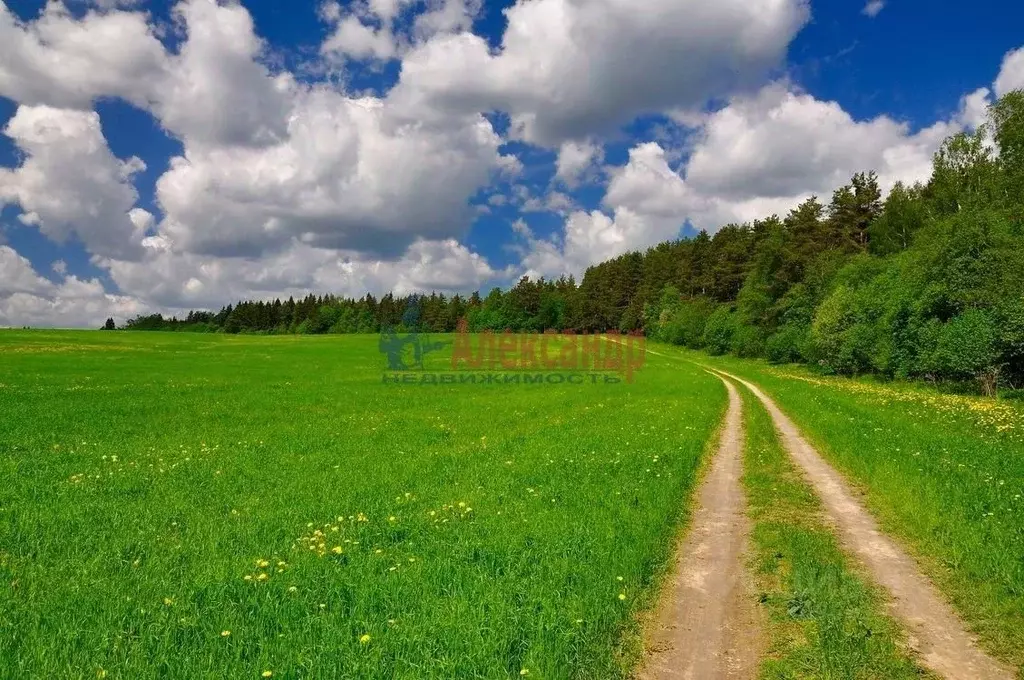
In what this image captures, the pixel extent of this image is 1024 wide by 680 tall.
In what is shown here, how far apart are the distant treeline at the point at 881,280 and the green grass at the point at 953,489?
53.7ft

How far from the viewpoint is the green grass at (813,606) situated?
19.6 feet

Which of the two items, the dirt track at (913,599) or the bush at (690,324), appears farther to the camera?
the bush at (690,324)

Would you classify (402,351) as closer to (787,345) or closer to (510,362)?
(510,362)

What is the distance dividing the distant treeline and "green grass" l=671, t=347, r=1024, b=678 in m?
16.4

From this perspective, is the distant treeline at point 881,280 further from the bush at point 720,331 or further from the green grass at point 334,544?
the green grass at point 334,544

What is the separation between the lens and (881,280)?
55719 millimetres

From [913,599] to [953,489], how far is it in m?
6.03

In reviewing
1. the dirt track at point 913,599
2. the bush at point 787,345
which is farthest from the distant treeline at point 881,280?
the dirt track at point 913,599

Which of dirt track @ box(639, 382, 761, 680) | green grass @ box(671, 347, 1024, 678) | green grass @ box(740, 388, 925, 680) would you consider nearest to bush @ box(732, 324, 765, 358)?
green grass @ box(671, 347, 1024, 678)

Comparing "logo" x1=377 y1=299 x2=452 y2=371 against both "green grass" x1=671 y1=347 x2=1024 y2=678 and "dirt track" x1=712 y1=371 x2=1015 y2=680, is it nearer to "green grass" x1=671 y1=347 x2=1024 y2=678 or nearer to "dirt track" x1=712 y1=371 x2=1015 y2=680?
"green grass" x1=671 y1=347 x2=1024 y2=678

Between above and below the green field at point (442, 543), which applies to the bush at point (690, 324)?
above

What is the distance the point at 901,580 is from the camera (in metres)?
8.17

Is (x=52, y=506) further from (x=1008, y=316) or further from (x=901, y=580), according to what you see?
(x=1008, y=316)

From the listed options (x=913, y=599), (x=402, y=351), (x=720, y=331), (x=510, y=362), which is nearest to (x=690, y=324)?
(x=720, y=331)
